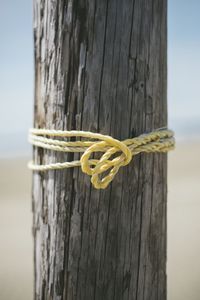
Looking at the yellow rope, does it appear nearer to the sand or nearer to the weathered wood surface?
the weathered wood surface

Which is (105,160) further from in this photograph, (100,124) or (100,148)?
(100,124)

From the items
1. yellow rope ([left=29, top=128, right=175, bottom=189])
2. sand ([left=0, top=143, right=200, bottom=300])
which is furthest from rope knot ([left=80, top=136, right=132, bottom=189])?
sand ([left=0, top=143, right=200, bottom=300])

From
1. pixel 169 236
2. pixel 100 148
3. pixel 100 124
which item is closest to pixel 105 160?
pixel 100 148

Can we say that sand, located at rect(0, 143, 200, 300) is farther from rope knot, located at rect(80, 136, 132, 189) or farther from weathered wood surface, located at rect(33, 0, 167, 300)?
rope knot, located at rect(80, 136, 132, 189)

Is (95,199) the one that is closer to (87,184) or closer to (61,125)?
(87,184)

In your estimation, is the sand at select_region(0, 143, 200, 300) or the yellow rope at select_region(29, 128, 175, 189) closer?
the yellow rope at select_region(29, 128, 175, 189)

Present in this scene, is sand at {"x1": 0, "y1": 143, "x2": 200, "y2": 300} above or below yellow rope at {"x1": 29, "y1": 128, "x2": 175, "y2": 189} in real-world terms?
below
